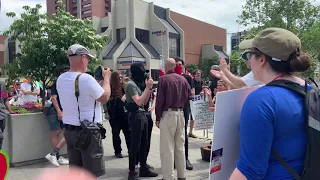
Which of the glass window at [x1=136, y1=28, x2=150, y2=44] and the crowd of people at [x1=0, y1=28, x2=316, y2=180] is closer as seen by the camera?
the crowd of people at [x1=0, y1=28, x2=316, y2=180]

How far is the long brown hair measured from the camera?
238 inches

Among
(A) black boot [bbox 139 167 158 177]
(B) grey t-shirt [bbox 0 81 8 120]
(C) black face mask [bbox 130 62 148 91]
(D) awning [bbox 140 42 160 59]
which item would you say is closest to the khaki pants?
(A) black boot [bbox 139 167 158 177]

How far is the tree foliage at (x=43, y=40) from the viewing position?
257 inches

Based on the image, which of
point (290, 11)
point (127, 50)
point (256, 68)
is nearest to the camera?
point (256, 68)

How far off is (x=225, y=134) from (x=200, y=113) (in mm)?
5034

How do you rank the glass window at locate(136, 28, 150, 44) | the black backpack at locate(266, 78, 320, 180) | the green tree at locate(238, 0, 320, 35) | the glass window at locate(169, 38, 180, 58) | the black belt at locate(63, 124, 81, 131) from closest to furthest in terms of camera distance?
the black backpack at locate(266, 78, 320, 180)
the black belt at locate(63, 124, 81, 131)
the green tree at locate(238, 0, 320, 35)
the glass window at locate(136, 28, 150, 44)
the glass window at locate(169, 38, 180, 58)

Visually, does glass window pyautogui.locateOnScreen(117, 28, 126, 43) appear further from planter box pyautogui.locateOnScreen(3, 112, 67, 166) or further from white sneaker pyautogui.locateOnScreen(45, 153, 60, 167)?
white sneaker pyautogui.locateOnScreen(45, 153, 60, 167)

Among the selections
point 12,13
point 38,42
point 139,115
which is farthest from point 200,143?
point 12,13

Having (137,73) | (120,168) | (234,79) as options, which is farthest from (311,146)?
(120,168)

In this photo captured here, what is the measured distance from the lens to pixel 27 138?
5.60m

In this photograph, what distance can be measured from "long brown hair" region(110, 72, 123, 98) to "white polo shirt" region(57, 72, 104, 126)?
280 cm

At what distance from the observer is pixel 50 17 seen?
7191 millimetres

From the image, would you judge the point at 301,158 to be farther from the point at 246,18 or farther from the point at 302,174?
the point at 246,18

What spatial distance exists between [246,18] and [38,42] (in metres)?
12.5
